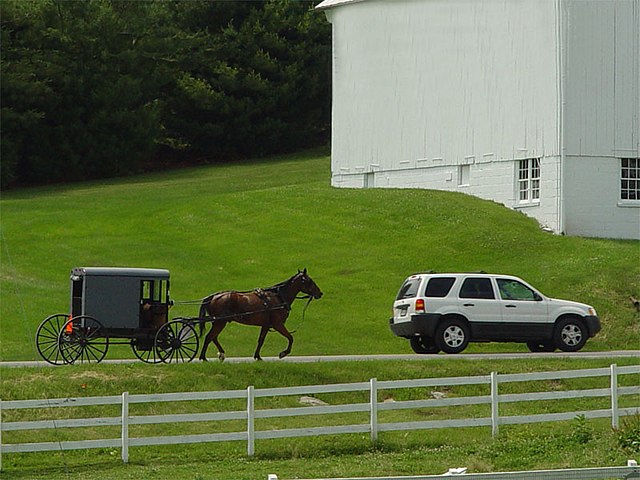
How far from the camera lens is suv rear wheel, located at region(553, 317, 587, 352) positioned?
30.8 metres

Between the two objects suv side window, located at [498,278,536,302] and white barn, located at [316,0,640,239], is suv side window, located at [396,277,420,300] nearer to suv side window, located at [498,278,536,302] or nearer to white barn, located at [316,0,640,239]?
suv side window, located at [498,278,536,302]

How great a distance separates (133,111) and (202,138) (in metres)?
6.88

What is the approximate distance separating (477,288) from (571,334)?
8.11 feet

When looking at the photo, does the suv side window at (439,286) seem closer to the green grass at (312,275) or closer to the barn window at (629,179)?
the green grass at (312,275)

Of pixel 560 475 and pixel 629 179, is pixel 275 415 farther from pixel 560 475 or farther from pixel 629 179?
pixel 629 179

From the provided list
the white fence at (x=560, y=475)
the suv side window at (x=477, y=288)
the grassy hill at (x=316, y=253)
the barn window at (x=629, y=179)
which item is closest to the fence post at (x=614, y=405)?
the suv side window at (x=477, y=288)

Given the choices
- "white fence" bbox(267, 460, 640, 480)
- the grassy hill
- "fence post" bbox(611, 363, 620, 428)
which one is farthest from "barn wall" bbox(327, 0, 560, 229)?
"white fence" bbox(267, 460, 640, 480)

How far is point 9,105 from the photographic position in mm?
69375

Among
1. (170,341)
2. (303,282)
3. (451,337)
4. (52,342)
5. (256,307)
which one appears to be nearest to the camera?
(170,341)

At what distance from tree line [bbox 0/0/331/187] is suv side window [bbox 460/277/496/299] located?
4264cm

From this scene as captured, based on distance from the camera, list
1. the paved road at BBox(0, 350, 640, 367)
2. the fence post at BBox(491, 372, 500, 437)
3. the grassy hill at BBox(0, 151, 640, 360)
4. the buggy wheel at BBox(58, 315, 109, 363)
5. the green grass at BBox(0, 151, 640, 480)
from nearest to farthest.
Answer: the green grass at BBox(0, 151, 640, 480) → the fence post at BBox(491, 372, 500, 437) → the buggy wheel at BBox(58, 315, 109, 363) → the paved road at BBox(0, 350, 640, 367) → the grassy hill at BBox(0, 151, 640, 360)

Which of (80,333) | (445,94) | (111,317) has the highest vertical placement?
(445,94)

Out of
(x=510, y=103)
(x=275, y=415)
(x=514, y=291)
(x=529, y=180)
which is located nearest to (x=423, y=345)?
(x=514, y=291)

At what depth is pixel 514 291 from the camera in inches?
1204
